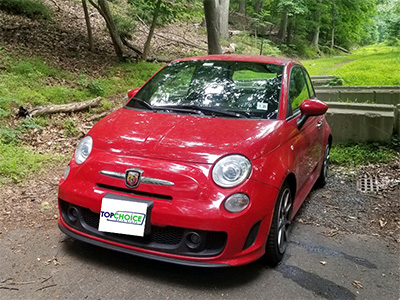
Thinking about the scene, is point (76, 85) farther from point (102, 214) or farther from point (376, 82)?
point (376, 82)

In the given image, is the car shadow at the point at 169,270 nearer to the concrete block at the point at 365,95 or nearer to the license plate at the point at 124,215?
the license plate at the point at 124,215

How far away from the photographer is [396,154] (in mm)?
5367

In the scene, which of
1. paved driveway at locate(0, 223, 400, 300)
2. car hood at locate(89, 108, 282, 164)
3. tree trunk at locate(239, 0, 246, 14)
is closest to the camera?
paved driveway at locate(0, 223, 400, 300)

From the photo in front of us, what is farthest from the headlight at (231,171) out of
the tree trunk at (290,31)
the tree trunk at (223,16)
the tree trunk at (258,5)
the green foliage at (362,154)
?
the tree trunk at (258,5)

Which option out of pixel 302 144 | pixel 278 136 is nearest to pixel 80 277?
pixel 278 136

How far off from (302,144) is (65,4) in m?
13.1

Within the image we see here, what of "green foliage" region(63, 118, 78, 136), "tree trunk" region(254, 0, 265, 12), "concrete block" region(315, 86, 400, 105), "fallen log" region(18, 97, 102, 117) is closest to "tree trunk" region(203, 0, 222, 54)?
"concrete block" region(315, 86, 400, 105)

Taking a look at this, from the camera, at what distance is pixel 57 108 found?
658cm

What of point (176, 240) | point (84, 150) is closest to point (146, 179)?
point (176, 240)

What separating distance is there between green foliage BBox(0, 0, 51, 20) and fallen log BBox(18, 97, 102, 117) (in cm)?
573

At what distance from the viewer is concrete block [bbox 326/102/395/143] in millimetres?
5547

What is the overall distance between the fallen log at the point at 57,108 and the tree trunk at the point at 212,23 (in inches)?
178

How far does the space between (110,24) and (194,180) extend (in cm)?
876

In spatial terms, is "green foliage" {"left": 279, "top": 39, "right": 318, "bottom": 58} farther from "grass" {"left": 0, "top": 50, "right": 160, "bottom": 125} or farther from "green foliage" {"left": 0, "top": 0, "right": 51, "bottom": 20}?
"grass" {"left": 0, "top": 50, "right": 160, "bottom": 125}
